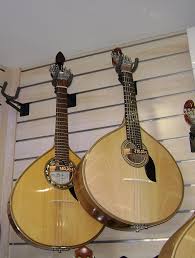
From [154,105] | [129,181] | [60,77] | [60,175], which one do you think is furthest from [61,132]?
[154,105]

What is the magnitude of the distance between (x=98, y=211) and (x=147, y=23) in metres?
1.12

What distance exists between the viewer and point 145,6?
1.73m

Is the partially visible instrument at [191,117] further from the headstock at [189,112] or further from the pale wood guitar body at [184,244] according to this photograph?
the pale wood guitar body at [184,244]

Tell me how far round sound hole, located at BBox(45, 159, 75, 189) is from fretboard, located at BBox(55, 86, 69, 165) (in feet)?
0.11

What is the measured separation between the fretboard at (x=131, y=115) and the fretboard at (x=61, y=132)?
32cm

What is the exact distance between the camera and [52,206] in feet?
4.84

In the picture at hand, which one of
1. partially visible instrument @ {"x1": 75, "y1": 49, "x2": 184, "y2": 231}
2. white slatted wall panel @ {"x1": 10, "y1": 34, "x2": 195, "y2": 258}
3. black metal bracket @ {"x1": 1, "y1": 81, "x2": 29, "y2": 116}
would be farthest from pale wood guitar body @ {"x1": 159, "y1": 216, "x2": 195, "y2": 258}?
black metal bracket @ {"x1": 1, "y1": 81, "x2": 29, "y2": 116}

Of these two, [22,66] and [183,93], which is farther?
[22,66]

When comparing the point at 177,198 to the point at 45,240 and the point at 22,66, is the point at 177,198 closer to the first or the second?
the point at 45,240

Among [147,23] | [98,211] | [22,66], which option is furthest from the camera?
[22,66]

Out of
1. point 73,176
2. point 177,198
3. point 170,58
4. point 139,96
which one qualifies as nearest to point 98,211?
point 73,176

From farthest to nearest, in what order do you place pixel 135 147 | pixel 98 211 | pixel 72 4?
pixel 72 4 < pixel 135 147 < pixel 98 211

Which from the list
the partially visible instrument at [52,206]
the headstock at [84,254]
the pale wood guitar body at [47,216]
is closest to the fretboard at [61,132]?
the partially visible instrument at [52,206]

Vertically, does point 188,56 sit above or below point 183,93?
above
